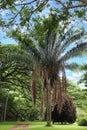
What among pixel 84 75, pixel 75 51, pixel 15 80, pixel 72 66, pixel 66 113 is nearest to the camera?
pixel 84 75

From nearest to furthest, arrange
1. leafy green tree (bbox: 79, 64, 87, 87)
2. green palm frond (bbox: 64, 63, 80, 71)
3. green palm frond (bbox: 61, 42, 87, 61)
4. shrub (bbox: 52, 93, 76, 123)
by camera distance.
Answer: leafy green tree (bbox: 79, 64, 87, 87)
green palm frond (bbox: 61, 42, 87, 61)
green palm frond (bbox: 64, 63, 80, 71)
shrub (bbox: 52, 93, 76, 123)

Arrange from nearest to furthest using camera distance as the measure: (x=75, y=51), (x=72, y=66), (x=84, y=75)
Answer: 1. (x=84, y=75)
2. (x=75, y=51)
3. (x=72, y=66)

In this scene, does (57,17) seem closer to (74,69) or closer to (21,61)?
(21,61)

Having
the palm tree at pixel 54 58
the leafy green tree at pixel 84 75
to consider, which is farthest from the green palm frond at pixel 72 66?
the leafy green tree at pixel 84 75

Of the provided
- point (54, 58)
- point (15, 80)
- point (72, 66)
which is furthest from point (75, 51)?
point (15, 80)

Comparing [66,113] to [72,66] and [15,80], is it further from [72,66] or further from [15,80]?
[15,80]

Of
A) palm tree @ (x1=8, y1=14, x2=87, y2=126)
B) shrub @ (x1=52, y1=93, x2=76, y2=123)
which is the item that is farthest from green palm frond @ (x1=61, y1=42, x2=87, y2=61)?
shrub @ (x1=52, y1=93, x2=76, y2=123)

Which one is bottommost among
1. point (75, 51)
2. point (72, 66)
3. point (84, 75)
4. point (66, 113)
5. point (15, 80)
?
point (66, 113)

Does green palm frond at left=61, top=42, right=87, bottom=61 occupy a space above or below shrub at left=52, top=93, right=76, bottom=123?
above

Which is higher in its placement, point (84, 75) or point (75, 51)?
point (75, 51)

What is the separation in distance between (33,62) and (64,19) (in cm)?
1659

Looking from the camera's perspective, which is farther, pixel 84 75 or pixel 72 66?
pixel 72 66

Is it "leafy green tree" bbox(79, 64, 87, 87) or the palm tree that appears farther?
the palm tree

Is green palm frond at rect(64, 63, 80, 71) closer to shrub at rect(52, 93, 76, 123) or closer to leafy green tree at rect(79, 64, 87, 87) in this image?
shrub at rect(52, 93, 76, 123)
